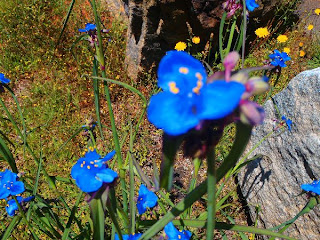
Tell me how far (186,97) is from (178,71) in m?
0.07

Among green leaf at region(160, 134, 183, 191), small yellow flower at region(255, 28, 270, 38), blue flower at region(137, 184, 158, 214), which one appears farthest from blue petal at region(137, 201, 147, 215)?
small yellow flower at region(255, 28, 270, 38)

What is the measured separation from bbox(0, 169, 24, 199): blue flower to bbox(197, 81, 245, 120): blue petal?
880 millimetres

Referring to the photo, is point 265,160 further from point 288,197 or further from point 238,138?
point 238,138

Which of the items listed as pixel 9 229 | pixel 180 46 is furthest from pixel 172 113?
pixel 180 46

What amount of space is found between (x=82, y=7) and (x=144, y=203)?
9.88 ft

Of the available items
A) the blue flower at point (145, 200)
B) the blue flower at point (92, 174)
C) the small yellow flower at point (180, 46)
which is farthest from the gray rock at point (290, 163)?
the blue flower at point (92, 174)

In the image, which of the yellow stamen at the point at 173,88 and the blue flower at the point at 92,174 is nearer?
the yellow stamen at the point at 173,88

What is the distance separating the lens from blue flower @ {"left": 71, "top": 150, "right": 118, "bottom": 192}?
677 mm

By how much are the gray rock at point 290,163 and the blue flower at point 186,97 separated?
1.30m

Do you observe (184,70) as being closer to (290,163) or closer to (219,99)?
(219,99)

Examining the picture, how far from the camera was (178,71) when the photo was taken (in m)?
0.52

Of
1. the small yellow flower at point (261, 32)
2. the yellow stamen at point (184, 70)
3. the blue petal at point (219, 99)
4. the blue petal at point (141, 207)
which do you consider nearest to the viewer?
the blue petal at point (219, 99)

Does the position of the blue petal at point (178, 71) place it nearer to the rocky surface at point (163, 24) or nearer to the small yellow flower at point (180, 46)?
the rocky surface at point (163, 24)

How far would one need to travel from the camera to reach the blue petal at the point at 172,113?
A: 1.39 ft
